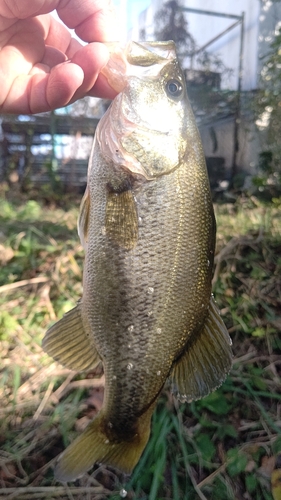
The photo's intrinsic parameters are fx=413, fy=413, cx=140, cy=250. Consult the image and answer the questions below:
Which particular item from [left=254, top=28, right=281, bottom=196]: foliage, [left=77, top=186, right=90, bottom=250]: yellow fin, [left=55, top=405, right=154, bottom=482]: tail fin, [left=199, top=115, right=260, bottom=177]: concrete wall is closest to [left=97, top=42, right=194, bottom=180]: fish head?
[left=77, top=186, right=90, bottom=250]: yellow fin

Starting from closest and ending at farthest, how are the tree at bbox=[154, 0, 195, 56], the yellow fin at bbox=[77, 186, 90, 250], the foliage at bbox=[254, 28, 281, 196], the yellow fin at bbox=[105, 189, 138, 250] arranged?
the yellow fin at bbox=[105, 189, 138, 250] → the yellow fin at bbox=[77, 186, 90, 250] → the foliage at bbox=[254, 28, 281, 196] → the tree at bbox=[154, 0, 195, 56]

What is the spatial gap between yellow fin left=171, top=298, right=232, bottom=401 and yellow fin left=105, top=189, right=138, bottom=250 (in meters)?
0.34

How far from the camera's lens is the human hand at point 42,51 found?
155 cm

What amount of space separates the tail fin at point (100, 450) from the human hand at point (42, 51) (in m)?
1.19

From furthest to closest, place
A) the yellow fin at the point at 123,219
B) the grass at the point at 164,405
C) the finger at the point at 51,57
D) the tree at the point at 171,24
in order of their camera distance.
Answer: the tree at the point at 171,24
the grass at the point at 164,405
the finger at the point at 51,57
the yellow fin at the point at 123,219

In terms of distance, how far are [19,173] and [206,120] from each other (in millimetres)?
3927

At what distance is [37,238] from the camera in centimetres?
379

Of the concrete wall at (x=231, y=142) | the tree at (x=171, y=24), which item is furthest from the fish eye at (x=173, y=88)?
the tree at (x=171, y=24)

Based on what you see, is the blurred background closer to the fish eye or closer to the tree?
the fish eye

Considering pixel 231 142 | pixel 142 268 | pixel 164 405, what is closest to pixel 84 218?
pixel 142 268

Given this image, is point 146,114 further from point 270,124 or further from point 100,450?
point 270,124

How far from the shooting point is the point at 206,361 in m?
1.32

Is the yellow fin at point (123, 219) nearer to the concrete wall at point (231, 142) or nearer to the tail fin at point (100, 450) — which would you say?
the tail fin at point (100, 450)

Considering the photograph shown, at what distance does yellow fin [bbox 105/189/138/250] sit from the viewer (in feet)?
4.14
